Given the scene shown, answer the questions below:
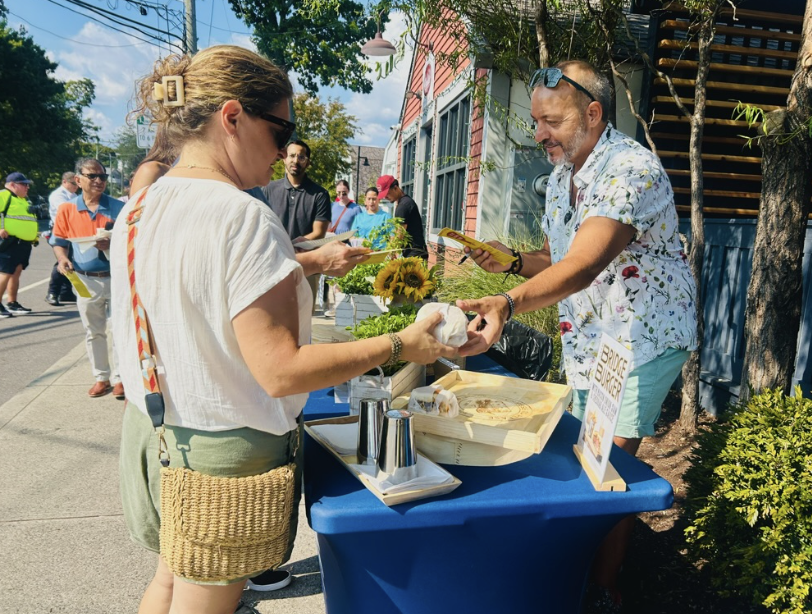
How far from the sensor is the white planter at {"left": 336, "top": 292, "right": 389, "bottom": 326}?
291 centimetres

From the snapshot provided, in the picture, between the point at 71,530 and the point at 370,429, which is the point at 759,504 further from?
the point at 71,530

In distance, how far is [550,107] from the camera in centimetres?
212

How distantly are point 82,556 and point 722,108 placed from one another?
270 inches

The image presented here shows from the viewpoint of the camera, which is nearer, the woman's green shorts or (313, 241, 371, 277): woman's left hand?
the woman's green shorts

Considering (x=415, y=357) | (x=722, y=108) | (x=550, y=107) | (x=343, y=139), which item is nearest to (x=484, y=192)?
(x=722, y=108)

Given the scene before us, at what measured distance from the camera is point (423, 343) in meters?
1.46

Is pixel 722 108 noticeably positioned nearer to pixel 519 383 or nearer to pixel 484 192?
pixel 484 192

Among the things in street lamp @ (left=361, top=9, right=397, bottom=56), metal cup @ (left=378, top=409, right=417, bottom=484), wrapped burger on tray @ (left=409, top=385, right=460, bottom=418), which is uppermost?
street lamp @ (left=361, top=9, right=397, bottom=56)

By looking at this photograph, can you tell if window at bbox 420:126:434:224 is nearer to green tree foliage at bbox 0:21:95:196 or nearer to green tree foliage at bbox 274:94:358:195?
green tree foliage at bbox 274:94:358:195

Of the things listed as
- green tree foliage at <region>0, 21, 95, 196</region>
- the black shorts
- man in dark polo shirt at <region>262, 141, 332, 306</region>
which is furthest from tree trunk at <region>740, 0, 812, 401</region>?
green tree foliage at <region>0, 21, 95, 196</region>

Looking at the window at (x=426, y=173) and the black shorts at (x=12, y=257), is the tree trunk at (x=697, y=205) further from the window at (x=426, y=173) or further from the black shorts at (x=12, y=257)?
the black shorts at (x=12, y=257)

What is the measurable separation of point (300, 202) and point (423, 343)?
4.74 meters

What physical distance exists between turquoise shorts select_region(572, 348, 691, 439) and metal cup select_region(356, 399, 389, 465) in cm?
93

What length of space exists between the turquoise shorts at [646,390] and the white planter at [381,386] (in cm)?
72
